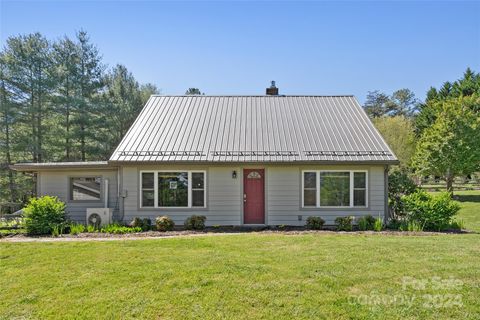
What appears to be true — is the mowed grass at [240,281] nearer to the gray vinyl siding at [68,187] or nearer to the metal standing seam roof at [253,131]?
the metal standing seam roof at [253,131]

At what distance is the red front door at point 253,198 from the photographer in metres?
10.8

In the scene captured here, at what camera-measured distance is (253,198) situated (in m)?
10.8

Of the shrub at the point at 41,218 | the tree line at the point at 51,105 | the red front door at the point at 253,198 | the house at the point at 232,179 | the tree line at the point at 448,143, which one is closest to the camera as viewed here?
the shrub at the point at 41,218

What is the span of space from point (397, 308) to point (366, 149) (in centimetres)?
757

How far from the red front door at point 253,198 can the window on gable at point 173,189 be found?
1.50 m

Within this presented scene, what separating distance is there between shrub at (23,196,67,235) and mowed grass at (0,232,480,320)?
250 cm

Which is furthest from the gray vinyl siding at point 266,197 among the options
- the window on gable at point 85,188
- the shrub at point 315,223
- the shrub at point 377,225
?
the window on gable at point 85,188

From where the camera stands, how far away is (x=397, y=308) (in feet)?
13.2

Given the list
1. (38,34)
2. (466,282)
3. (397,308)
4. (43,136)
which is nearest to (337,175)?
(466,282)

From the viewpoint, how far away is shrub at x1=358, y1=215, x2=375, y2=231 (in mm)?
9930

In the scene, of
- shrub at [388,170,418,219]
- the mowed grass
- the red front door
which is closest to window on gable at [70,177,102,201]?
the mowed grass

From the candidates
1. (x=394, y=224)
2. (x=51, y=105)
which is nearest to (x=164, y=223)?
(x=394, y=224)

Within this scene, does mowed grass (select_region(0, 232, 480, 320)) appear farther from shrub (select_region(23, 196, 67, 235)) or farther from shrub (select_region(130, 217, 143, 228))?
shrub (select_region(130, 217, 143, 228))

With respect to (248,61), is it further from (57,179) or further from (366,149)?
(57,179)
